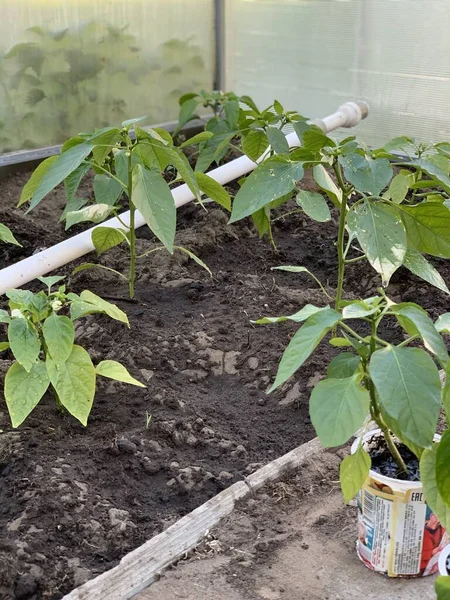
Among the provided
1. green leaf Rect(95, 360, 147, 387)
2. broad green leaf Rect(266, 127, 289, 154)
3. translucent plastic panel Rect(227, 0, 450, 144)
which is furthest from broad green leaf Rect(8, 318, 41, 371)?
translucent plastic panel Rect(227, 0, 450, 144)

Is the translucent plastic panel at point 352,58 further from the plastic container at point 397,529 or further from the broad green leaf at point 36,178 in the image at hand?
the plastic container at point 397,529

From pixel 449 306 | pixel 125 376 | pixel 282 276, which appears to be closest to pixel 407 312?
pixel 125 376

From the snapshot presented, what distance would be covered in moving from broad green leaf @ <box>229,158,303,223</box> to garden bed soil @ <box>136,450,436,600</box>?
2.28ft

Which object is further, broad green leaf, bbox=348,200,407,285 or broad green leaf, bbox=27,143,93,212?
broad green leaf, bbox=27,143,93,212

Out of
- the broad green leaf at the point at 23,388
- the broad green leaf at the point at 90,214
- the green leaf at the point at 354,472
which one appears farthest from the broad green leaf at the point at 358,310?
the broad green leaf at the point at 90,214

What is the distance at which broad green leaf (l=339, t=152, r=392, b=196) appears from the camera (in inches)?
77.4

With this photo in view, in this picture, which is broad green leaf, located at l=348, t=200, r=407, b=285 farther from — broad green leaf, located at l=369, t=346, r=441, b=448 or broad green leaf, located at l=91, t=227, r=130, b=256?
broad green leaf, located at l=91, t=227, r=130, b=256

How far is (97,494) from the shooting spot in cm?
180

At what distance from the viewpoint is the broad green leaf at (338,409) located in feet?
4.33

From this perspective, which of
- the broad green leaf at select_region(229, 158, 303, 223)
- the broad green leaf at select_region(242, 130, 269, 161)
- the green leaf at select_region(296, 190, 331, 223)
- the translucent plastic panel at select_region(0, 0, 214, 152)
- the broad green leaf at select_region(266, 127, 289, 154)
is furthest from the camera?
the translucent plastic panel at select_region(0, 0, 214, 152)

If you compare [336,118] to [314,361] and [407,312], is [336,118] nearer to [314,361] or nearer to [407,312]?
[314,361]

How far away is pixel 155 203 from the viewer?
2.18 m

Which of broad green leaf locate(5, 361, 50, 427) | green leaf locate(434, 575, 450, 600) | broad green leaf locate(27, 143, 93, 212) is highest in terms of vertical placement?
broad green leaf locate(27, 143, 93, 212)

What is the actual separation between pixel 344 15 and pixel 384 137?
0.70 meters
